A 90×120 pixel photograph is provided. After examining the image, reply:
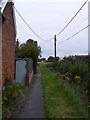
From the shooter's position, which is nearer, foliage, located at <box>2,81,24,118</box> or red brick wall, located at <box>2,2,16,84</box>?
foliage, located at <box>2,81,24,118</box>

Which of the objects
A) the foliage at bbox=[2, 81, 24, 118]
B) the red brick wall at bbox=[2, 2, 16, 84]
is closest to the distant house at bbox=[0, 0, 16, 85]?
the red brick wall at bbox=[2, 2, 16, 84]

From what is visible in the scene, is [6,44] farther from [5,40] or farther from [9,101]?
[9,101]

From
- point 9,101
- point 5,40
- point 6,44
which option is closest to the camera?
point 9,101

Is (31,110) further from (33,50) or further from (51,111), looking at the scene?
(33,50)

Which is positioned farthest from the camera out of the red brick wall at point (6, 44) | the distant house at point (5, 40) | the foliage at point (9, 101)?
the red brick wall at point (6, 44)

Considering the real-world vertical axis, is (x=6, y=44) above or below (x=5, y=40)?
below

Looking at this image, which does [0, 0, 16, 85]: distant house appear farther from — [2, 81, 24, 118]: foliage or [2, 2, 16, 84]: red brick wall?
[2, 81, 24, 118]: foliage

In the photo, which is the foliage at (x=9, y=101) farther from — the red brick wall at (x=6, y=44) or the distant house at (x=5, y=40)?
the red brick wall at (x=6, y=44)

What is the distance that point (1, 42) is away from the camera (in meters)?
9.34

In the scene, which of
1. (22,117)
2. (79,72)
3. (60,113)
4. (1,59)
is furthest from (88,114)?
(79,72)

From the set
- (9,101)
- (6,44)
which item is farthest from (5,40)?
(9,101)

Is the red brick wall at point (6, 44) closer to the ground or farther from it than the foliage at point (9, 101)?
farther from it

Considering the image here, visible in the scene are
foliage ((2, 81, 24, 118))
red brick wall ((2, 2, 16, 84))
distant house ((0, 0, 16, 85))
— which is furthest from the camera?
red brick wall ((2, 2, 16, 84))

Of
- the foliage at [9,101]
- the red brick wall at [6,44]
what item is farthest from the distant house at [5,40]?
the foliage at [9,101]
